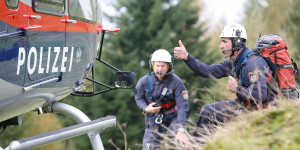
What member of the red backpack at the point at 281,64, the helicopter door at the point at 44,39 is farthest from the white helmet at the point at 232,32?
the helicopter door at the point at 44,39

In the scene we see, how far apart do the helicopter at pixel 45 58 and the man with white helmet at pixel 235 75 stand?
1.36m

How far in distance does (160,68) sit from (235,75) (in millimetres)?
1487

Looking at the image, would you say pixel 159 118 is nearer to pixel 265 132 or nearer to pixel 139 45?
pixel 265 132

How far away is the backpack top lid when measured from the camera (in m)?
5.74

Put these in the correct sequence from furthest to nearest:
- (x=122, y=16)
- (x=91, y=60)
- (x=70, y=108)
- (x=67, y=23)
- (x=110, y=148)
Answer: (x=122, y=16) < (x=110, y=148) < (x=91, y=60) < (x=70, y=108) < (x=67, y=23)

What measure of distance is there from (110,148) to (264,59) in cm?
1898

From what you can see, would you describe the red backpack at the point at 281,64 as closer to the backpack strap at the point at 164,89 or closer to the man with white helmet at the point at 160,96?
the man with white helmet at the point at 160,96

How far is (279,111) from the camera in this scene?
352 cm

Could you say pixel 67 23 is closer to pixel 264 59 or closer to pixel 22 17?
pixel 22 17

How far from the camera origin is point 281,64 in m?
5.67

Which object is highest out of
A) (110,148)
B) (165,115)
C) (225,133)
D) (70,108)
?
(225,133)

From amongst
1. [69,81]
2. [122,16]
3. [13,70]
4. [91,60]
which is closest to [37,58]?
[13,70]

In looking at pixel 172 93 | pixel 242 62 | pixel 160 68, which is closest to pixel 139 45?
pixel 160 68

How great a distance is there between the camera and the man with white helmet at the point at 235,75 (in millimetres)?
5598
